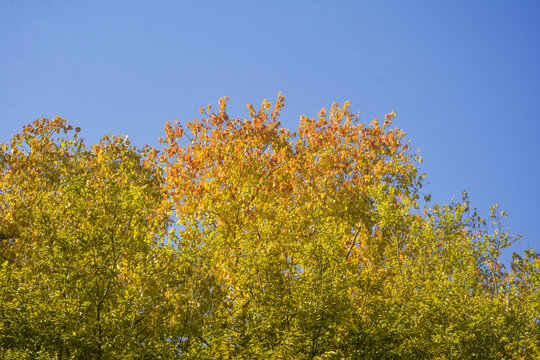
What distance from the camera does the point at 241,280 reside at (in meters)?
14.7

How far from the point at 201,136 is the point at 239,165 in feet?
17.3

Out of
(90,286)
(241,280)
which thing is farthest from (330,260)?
(90,286)

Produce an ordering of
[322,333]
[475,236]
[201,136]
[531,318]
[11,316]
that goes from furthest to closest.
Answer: [201,136]
[475,236]
[531,318]
[322,333]
[11,316]

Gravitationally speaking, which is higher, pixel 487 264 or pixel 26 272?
pixel 487 264

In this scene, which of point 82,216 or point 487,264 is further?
point 487,264

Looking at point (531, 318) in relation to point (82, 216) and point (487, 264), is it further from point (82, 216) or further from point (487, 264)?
point (82, 216)

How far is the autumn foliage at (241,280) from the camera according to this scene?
12.7 meters

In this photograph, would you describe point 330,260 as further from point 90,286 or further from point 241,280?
point 90,286

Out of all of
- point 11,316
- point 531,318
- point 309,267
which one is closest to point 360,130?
point 531,318

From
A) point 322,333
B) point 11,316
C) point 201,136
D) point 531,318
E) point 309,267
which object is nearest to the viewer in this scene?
point 11,316

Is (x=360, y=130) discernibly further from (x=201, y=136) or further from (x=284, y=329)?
(x=284, y=329)

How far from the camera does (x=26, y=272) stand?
559 inches

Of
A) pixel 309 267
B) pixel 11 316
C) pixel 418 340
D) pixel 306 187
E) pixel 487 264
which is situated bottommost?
pixel 11 316

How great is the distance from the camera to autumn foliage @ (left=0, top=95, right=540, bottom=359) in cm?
1270
